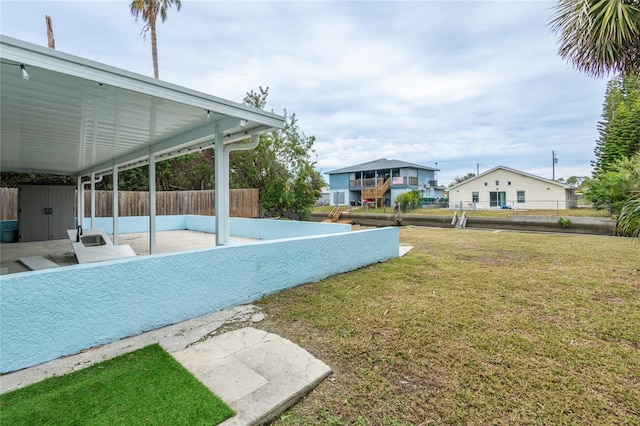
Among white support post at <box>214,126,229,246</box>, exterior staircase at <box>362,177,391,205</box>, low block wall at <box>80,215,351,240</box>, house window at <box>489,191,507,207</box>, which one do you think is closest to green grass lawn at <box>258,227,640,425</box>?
white support post at <box>214,126,229,246</box>

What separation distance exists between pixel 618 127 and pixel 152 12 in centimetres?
3914

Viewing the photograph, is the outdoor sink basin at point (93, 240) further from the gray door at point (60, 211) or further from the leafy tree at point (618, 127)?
the leafy tree at point (618, 127)

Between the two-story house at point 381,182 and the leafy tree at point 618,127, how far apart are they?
48.8ft

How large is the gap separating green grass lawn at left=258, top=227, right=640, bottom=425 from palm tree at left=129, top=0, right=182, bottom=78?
16210 mm

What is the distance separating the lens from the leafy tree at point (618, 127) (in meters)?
26.1

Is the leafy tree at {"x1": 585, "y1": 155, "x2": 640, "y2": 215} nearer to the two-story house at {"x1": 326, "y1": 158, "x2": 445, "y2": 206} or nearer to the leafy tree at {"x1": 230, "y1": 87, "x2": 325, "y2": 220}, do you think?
the leafy tree at {"x1": 230, "y1": 87, "x2": 325, "y2": 220}

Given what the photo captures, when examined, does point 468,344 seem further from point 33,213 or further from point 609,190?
point 609,190

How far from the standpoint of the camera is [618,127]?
2789cm

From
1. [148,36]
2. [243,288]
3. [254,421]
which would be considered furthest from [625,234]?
[148,36]

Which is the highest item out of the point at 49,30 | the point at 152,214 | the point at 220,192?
the point at 49,30

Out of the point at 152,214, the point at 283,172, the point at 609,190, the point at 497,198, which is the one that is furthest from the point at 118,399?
the point at 497,198

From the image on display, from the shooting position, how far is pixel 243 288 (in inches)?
167

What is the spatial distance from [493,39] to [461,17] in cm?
172

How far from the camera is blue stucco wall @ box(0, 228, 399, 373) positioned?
258 cm
